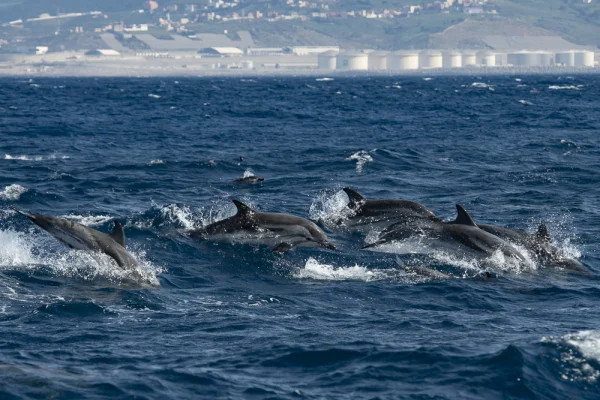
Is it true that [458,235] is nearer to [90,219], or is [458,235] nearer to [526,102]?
[90,219]

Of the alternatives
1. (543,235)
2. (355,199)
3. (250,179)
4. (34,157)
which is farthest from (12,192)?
(543,235)

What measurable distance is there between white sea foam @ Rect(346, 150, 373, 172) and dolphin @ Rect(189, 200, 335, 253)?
15.4m

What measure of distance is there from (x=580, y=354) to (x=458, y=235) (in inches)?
289

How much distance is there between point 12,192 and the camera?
102 feet

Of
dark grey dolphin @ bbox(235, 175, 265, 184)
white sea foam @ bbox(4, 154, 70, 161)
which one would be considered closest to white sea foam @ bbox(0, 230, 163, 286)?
dark grey dolphin @ bbox(235, 175, 265, 184)

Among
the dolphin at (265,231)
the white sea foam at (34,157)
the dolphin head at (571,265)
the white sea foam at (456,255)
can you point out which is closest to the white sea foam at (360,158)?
the white sea foam at (34,157)

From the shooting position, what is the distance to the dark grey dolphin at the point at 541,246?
21391 millimetres

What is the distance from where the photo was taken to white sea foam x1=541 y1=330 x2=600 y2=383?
1408 cm

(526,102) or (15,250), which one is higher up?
(15,250)

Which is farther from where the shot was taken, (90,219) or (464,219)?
(90,219)

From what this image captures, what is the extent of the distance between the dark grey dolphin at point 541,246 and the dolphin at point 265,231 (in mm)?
3864

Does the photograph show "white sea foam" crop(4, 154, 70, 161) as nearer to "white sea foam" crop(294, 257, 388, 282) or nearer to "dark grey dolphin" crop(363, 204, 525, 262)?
"dark grey dolphin" crop(363, 204, 525, 262)

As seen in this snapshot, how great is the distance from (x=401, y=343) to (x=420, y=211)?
950 cm

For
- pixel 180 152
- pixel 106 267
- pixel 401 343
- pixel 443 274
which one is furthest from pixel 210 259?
pixel 180 152
